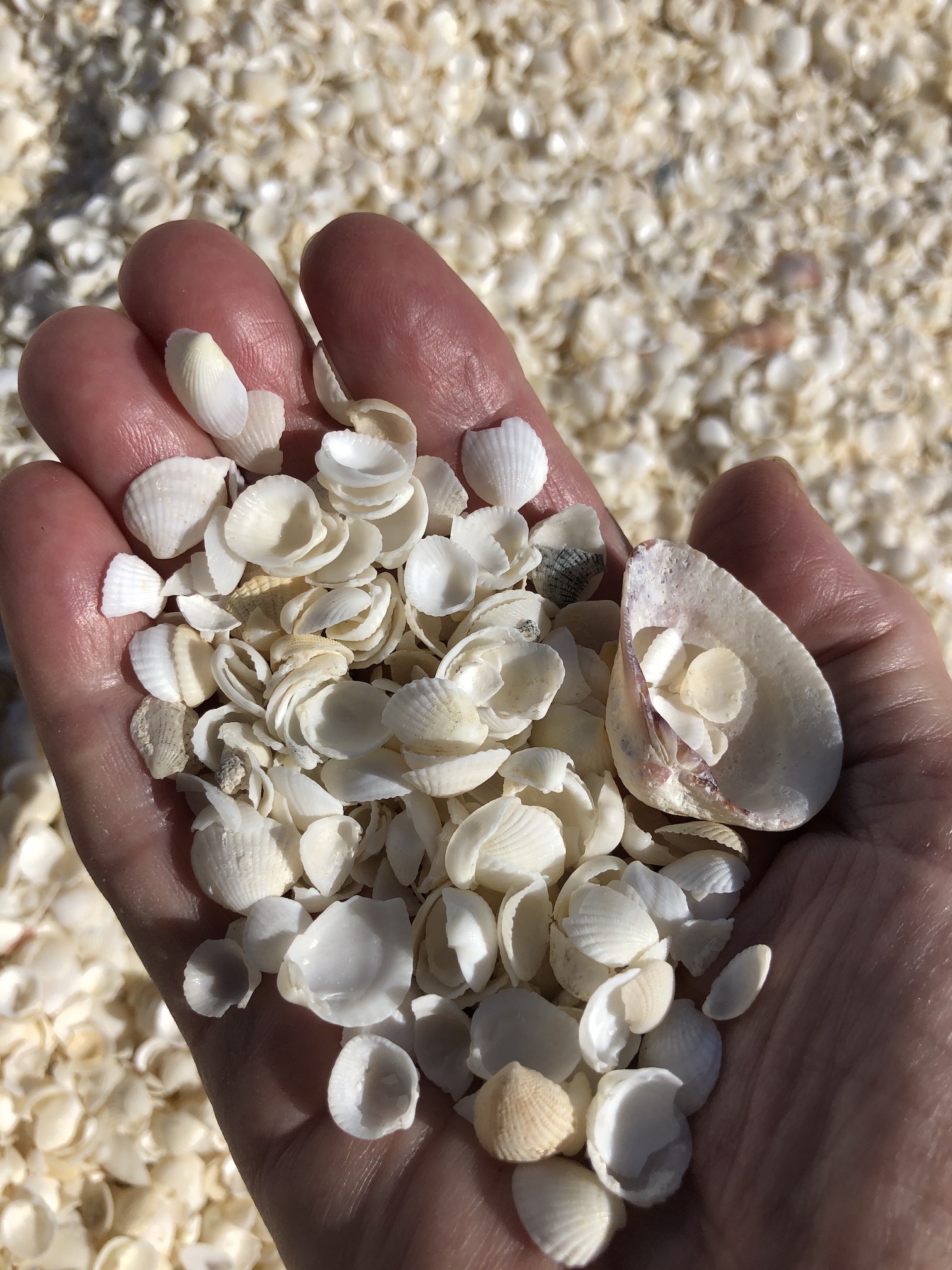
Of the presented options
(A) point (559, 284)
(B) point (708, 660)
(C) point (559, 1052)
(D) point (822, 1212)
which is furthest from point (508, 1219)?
(A) point (559, 284)

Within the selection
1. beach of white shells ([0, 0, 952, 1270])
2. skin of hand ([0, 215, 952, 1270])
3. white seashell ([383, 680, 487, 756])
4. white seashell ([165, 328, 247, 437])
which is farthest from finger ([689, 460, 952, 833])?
white seashell ([165, 328, 247, 437])

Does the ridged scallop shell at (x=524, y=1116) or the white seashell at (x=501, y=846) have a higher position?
the white seashell at (x=501, y=846)

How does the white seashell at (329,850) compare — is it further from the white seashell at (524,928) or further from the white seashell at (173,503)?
the white seashell at (173,503)

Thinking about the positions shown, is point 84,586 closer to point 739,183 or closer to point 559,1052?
point 559,1052

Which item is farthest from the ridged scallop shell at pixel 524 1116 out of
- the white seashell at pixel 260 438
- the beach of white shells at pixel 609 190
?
Answer: the beach of white shells at pixel 609 190

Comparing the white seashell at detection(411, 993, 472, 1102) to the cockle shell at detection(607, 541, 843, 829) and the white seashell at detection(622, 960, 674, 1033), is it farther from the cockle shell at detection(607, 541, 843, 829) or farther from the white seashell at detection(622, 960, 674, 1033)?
the cockle shell at detection(607, 541, 843, 829)
